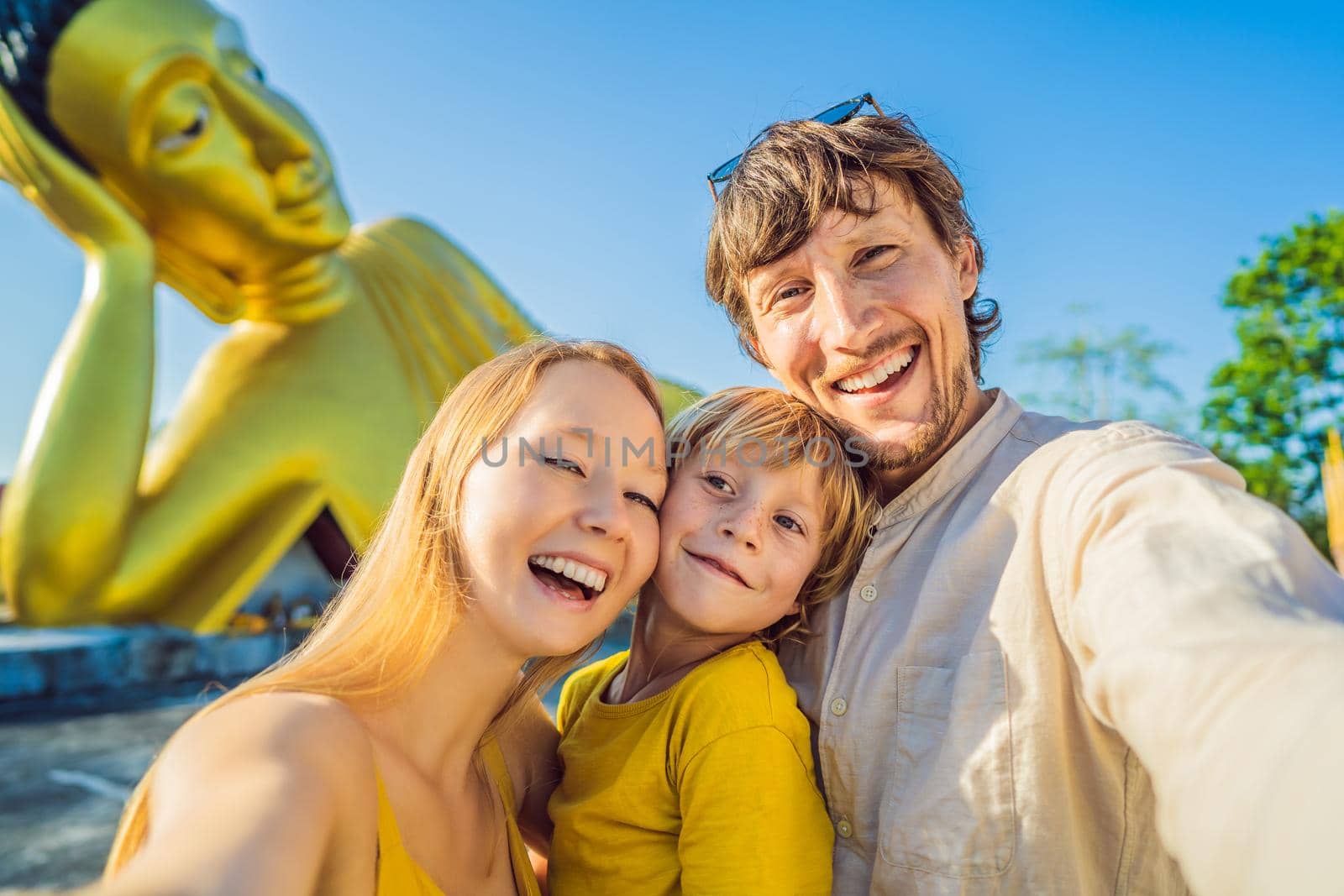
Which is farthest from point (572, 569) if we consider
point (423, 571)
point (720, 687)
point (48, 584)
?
point (48, 584)

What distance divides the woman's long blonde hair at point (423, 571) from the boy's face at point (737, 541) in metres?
0.22

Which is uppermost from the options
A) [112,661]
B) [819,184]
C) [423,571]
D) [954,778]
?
[819,184]

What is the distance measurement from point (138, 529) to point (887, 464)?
652 cm

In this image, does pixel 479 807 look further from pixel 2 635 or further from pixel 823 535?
pixel 2 635

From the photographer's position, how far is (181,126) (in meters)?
6.34

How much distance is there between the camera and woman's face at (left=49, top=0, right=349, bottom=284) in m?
6.12

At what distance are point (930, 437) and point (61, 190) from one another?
7.02 metres

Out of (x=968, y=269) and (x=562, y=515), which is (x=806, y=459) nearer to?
(x=562, y=515)

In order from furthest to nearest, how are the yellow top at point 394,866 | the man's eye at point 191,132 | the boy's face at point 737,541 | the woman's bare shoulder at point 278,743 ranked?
the man's eye at point 191,132
the boy's face at point 737,541
the yellow top at point 394,866
the woman's bare shoulder at point 278,743

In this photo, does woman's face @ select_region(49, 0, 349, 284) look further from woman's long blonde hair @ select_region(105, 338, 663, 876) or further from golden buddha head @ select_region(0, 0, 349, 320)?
woman's long blonde hair @ select_region(105, 338, 663, 876)

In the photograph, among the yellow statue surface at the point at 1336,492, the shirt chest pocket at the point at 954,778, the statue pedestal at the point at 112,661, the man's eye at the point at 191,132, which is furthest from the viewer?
the yellow statue surface at the point at 1336,492

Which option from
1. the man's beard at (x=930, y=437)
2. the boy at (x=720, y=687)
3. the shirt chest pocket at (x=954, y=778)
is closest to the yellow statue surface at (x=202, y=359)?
the boy at (x=720, y=687)

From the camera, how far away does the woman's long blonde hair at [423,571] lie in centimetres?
136

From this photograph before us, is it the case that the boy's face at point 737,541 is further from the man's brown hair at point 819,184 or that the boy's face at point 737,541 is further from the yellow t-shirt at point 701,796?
the man's brown hair at point 819,184
